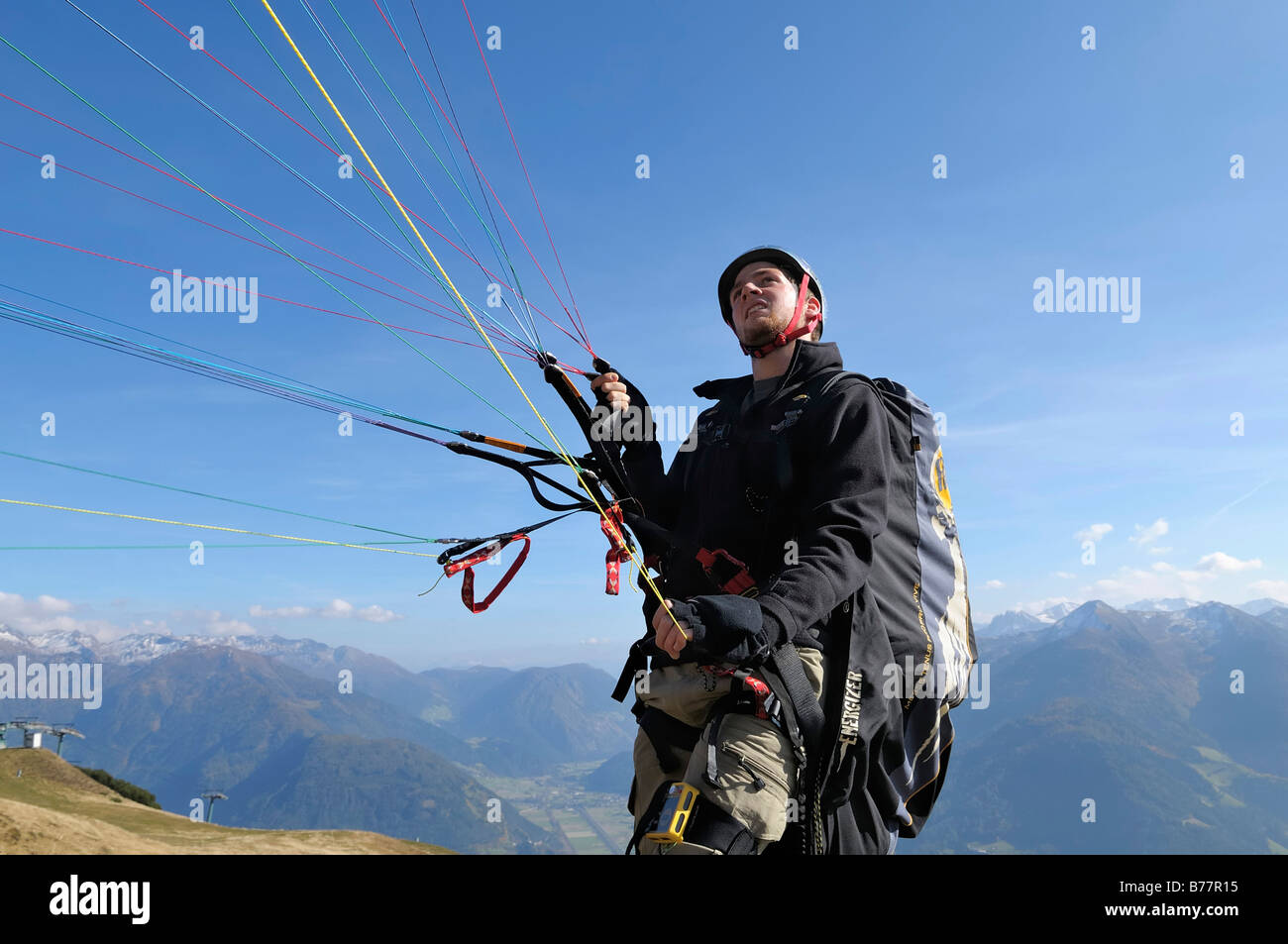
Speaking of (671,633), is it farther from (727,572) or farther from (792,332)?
(792,332)

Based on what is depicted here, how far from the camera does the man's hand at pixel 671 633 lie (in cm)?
309

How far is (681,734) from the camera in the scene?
13.6 feet

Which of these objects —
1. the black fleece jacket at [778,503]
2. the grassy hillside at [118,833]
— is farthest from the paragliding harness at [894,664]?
the grassy hillside at [118,833]

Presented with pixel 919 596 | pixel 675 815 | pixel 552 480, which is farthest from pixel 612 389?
pixel 675 815

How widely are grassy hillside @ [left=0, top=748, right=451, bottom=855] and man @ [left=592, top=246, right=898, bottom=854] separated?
16918mm

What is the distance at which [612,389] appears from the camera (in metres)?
5.56

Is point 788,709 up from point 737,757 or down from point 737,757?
up

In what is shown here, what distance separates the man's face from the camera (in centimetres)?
486

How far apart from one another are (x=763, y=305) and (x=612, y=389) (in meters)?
1.31
